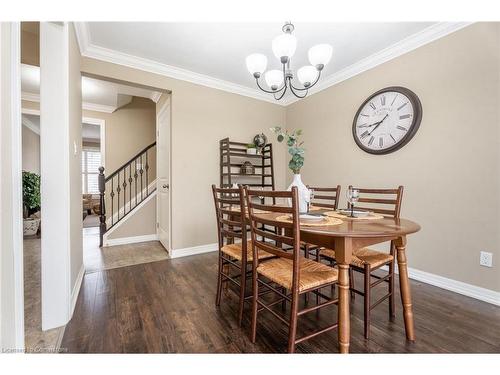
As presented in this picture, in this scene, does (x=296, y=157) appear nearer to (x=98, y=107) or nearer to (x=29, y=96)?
(x=98, y=107)

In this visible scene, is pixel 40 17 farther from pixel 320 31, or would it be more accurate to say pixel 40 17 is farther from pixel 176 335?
pixel 320 31

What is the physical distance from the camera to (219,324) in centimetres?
157

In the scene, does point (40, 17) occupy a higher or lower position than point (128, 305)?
higher

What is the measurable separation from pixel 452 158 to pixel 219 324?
97.8 inches

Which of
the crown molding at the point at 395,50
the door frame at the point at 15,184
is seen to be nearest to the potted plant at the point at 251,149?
the crown molding at the point at 395,50

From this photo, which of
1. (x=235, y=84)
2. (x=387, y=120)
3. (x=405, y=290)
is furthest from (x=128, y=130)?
(x=405, y=290)

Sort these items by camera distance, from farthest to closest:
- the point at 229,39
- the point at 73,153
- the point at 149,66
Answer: the point at 149,66 < the point at 229,39 < the point at 73,153

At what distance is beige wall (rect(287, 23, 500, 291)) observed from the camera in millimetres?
1874

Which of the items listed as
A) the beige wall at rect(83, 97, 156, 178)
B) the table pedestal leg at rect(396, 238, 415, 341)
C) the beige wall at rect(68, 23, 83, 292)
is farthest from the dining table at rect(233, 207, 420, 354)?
the beige wall at rect(83, 97, 156, 178)

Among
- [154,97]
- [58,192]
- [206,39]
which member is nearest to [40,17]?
[58,192]

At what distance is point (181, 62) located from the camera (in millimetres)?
2844

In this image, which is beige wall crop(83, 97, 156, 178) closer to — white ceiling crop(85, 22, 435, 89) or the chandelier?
white ceiling crop(85, 22, 435, 89)
